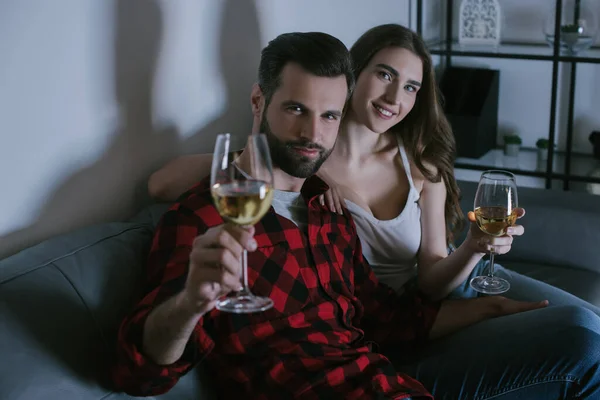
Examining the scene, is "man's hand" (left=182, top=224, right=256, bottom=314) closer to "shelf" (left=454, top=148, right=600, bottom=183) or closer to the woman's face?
the woman's face

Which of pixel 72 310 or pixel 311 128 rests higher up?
pixel 311 128

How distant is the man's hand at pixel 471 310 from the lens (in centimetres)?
182

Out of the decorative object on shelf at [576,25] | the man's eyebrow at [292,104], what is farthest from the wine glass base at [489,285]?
the decorative object on shelf at [576,25]

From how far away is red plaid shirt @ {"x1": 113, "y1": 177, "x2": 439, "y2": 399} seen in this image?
131cm

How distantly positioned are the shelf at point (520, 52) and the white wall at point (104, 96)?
4.31 ft

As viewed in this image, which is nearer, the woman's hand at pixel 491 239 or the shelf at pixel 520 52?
the woman's hand at pixel 491 239

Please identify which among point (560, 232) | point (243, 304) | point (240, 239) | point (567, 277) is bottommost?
point (567, 277)

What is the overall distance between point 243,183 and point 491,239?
0.79m

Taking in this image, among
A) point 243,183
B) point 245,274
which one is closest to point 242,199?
point 243,183

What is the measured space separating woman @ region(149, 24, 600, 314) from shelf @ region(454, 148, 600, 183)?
120 cm

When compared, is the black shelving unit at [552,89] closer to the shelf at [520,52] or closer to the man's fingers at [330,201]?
the shelf at [520,52]

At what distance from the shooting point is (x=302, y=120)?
5.08ft

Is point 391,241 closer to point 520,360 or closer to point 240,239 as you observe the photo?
point 520,360

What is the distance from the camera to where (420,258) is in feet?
6.54
